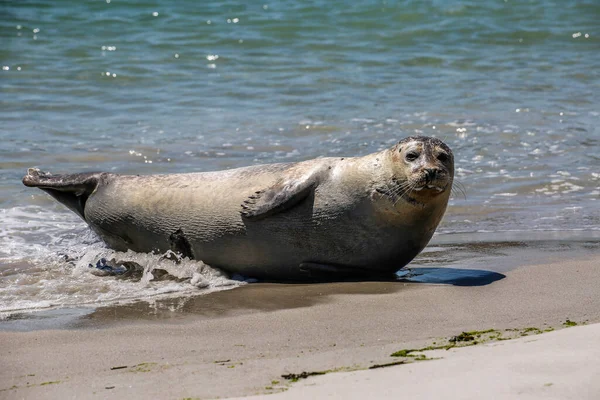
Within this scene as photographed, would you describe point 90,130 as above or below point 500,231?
above

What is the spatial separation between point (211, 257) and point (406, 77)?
9257mm

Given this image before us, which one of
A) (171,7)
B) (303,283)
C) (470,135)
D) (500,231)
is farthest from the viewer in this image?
(171,7)

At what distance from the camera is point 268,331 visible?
4594 mm

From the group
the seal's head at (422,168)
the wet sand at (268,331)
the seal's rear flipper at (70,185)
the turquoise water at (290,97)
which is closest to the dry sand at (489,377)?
the wet sand at (268,331)

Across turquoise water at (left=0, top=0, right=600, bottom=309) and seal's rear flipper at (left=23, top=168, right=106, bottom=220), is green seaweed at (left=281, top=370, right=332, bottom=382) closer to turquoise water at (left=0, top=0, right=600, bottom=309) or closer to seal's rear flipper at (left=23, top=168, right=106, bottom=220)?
turquoise water at (left=0, top=0, right=600, bottom=309)

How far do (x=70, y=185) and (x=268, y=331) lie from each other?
2.95 m

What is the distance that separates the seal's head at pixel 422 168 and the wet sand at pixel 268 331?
517 mm

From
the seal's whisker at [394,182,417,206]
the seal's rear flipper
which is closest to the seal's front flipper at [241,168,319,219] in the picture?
the seal's whisker at [394,182,417,206]

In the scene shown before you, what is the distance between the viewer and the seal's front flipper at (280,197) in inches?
234

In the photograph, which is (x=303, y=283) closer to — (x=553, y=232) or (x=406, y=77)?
(x=553, y=232)

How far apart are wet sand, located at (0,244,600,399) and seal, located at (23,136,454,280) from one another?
0.78 feet

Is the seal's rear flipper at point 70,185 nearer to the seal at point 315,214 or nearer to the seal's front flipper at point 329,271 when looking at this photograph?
the seal at point 315,214

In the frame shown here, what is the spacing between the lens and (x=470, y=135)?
1112 centimetres

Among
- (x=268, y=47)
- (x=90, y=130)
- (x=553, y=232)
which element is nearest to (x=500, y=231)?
(x=553, y=232)
